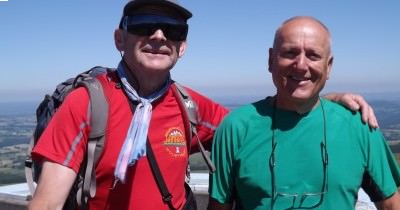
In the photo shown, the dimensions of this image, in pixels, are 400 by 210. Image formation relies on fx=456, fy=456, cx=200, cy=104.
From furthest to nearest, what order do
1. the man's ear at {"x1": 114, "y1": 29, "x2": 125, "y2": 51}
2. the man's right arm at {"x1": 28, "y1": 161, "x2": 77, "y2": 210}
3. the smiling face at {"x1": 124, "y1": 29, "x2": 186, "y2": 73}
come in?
the man's ear at {"x1": 114, "y1": 29, "x2": 125, "y2": 51} → the smiling face at {"x1": 124, "y1": 29, "x2": 186, "y2": 73} → the man's right arm at {"x1": 28, "y1": 161, "x2": 77, "y2": 210}

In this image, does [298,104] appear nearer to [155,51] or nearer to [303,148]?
[303,148]

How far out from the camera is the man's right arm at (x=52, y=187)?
3068 millimetres

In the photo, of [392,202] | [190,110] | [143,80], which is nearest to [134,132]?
[143,80]

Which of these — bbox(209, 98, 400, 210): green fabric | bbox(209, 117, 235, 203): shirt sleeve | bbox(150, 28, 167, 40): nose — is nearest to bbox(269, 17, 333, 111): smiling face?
bbox(209, 98, 400, 210): green fabric

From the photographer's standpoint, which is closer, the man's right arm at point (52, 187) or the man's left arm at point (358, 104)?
the man's right arm at point (52, 187)

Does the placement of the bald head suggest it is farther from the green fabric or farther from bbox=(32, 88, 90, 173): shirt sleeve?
bbox=(32, 88, 90, 173): shirt sleeve

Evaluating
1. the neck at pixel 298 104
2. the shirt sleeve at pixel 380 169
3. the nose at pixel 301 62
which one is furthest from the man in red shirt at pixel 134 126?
the nose at pixel 301 62

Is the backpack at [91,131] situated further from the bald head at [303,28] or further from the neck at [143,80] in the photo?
the bald head at [303,28]

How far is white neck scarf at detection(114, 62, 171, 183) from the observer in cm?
327

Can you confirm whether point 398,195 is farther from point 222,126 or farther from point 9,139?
point 9,139

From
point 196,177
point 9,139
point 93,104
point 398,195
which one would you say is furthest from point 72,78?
point 9,139

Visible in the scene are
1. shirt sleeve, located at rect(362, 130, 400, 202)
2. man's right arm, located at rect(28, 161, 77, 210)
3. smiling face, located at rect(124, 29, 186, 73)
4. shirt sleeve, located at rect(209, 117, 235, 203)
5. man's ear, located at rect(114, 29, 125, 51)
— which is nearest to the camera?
man's right arm, located at rect(28, 161, 77, 210)

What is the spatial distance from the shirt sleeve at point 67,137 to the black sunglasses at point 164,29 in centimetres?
73

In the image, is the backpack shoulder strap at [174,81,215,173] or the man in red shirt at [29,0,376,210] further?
the backpack shoulder strap at [174,81,215,173]
